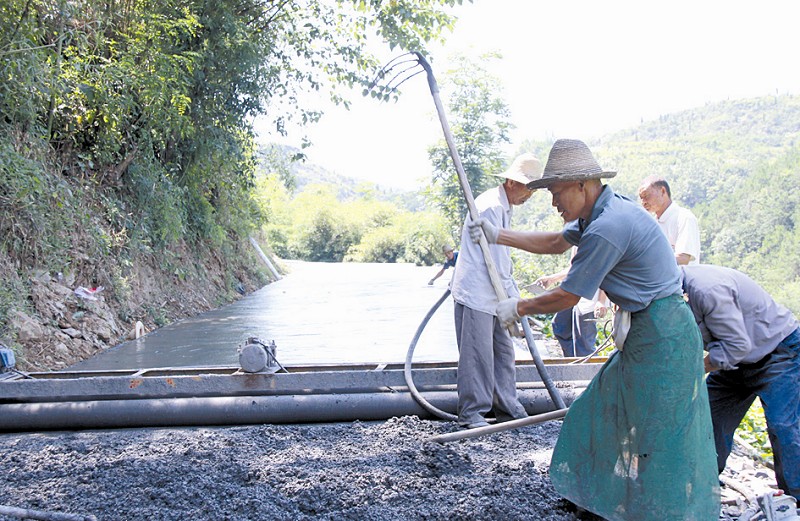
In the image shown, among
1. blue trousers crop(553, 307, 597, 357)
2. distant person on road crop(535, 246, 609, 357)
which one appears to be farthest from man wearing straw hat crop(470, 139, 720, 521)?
blue trousers crop(553, 307, 597, 357)

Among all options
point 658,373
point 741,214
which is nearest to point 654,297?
point 658,373

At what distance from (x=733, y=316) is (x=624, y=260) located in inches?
27.8

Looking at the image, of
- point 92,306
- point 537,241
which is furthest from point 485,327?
point 92,306

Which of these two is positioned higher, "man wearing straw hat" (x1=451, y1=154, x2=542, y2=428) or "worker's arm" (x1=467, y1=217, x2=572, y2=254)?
"worker's arm" (x1=467, y1=217, x2=572, y2=254)

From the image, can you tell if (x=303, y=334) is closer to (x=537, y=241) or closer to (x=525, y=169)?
(x=525, y=169)

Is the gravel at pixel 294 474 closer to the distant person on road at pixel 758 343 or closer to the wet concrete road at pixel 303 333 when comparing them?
the distant person on road at pixel 758 343

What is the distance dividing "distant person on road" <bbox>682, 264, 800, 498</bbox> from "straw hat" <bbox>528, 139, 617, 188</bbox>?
722 mm

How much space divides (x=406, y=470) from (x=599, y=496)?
1105mm

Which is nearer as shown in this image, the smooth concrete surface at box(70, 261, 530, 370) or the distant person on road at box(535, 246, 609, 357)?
the distant person on road at box(535, 246, 609, 357)

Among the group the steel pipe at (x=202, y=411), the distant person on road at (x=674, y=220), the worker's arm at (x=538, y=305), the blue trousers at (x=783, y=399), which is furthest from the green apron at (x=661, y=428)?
the distant person on road at (x=674, y=220)

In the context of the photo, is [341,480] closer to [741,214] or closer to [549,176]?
[549,176]

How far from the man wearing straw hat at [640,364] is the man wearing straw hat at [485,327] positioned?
1.45 meters

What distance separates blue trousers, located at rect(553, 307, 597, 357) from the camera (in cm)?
635

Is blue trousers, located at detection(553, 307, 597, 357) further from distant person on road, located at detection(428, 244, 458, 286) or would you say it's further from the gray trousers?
the gray trousers
